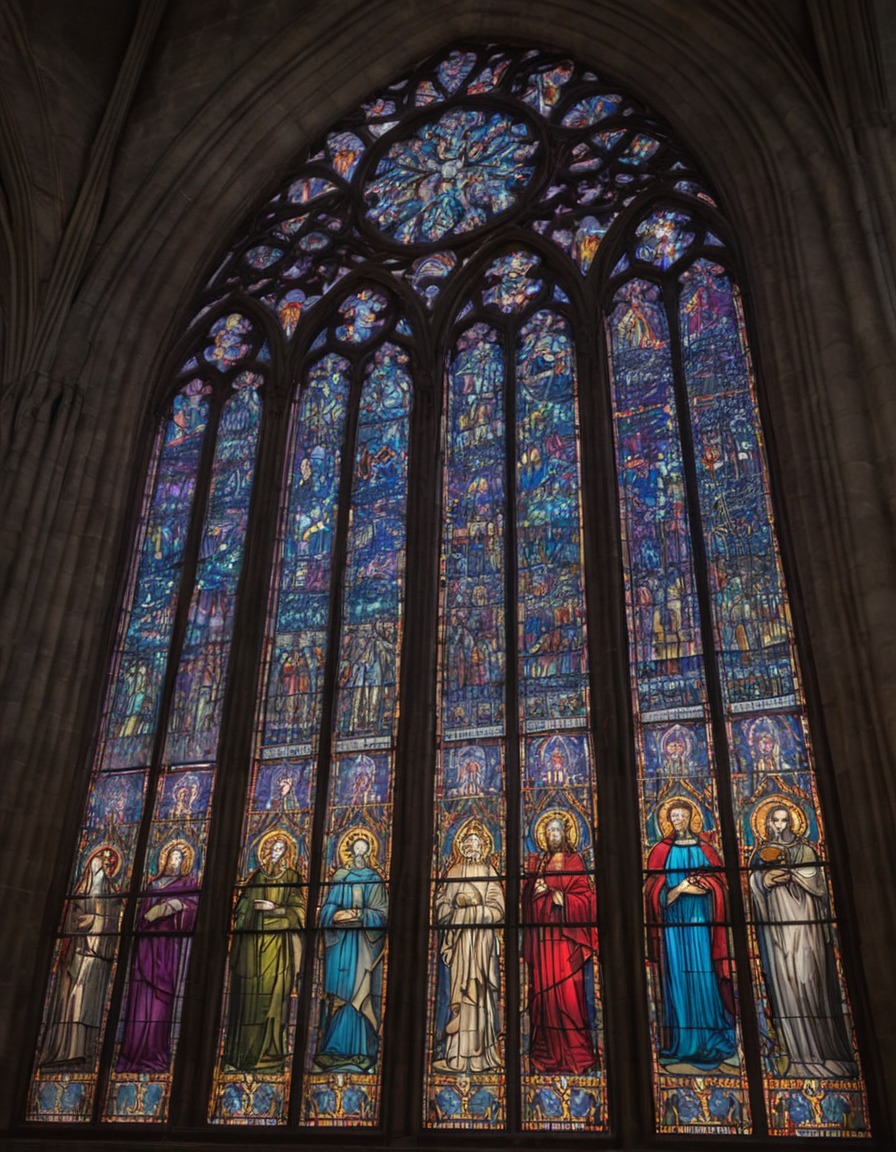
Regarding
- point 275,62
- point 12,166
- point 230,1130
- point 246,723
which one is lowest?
point 230,1130

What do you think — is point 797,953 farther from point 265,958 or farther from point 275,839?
point 275,839

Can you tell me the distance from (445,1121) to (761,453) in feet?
15.9

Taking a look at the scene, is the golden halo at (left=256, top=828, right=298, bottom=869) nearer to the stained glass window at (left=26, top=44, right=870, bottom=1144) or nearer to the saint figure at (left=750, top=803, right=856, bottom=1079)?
the stained glass window at (left=26, top=44, right=870, bottom=1144)

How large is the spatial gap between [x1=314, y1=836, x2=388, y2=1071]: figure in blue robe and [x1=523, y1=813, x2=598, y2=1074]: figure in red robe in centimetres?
96

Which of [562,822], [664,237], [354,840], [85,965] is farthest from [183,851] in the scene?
[664,237]

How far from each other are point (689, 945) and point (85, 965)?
392 centimetres

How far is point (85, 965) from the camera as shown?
779 cm

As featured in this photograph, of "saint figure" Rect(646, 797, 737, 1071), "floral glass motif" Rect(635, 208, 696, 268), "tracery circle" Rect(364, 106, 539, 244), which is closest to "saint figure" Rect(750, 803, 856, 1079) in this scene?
"saint figure" Rect(646, 797, 737, 1071)

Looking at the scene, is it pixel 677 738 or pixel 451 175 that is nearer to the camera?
pixel 677 738

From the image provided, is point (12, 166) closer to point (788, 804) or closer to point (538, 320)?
point (538, 320)

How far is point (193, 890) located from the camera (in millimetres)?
7844

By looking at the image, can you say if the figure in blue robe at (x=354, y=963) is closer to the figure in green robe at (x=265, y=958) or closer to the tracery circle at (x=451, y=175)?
the figure in green robe at (x=265, y=958)

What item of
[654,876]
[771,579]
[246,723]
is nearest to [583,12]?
[771,579]

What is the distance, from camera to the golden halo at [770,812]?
6969 mm
